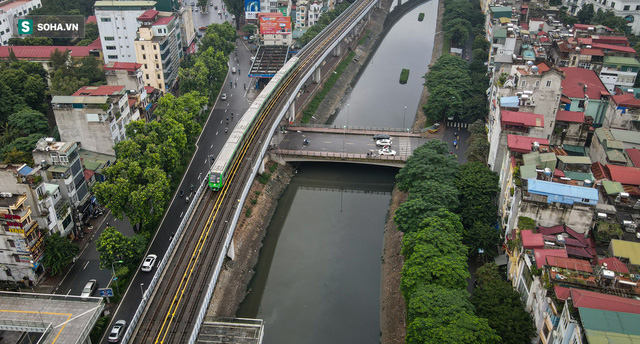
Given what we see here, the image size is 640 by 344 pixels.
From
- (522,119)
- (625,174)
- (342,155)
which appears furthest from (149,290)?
(625,174)

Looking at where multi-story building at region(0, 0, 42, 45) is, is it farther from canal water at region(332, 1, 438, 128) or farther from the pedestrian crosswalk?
the pedestrian crosswalk

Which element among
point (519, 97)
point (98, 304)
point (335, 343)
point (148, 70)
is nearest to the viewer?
point (98, 304)

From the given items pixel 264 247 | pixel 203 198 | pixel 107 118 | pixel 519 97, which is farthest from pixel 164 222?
pixel 519 97

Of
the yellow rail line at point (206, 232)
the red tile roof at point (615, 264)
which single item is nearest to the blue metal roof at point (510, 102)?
the red tile roof at point (615, 264)

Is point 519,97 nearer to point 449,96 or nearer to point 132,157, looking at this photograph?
point 449,96

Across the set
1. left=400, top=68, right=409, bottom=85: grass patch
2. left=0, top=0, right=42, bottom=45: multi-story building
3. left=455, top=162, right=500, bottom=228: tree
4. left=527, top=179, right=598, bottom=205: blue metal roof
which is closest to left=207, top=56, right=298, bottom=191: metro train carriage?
left=455, top=162, right=500, bottom=228: tree

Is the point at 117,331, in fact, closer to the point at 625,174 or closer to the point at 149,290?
the point at 149,290
